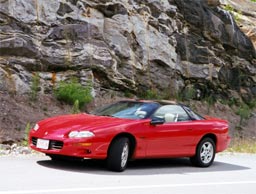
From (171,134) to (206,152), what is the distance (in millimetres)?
1195

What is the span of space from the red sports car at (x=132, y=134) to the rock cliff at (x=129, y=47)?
27.5ft

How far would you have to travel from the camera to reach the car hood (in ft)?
30.3

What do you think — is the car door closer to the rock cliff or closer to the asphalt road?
the asphalt road

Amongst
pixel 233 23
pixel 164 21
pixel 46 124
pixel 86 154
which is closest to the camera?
pixel 86 154

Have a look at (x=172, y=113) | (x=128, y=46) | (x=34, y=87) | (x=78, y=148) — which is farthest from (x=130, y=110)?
(x=128, y=46)

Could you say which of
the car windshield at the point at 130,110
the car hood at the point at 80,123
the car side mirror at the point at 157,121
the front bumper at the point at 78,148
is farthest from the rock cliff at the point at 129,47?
the front bumper at the point at 78,148

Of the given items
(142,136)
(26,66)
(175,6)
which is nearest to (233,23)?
(175,6)

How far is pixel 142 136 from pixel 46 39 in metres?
10.5

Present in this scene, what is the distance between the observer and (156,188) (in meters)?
8.07

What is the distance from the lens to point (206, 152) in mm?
11039

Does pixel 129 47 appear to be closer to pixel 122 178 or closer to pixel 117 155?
pixel 117 155

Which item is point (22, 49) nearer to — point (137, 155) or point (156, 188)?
point (137, 155)

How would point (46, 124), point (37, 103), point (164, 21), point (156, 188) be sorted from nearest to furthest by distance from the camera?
point (156, 188) < point (46, 124) < point (37, 103) < point (164, 21)

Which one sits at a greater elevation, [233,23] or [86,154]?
[233,23]
